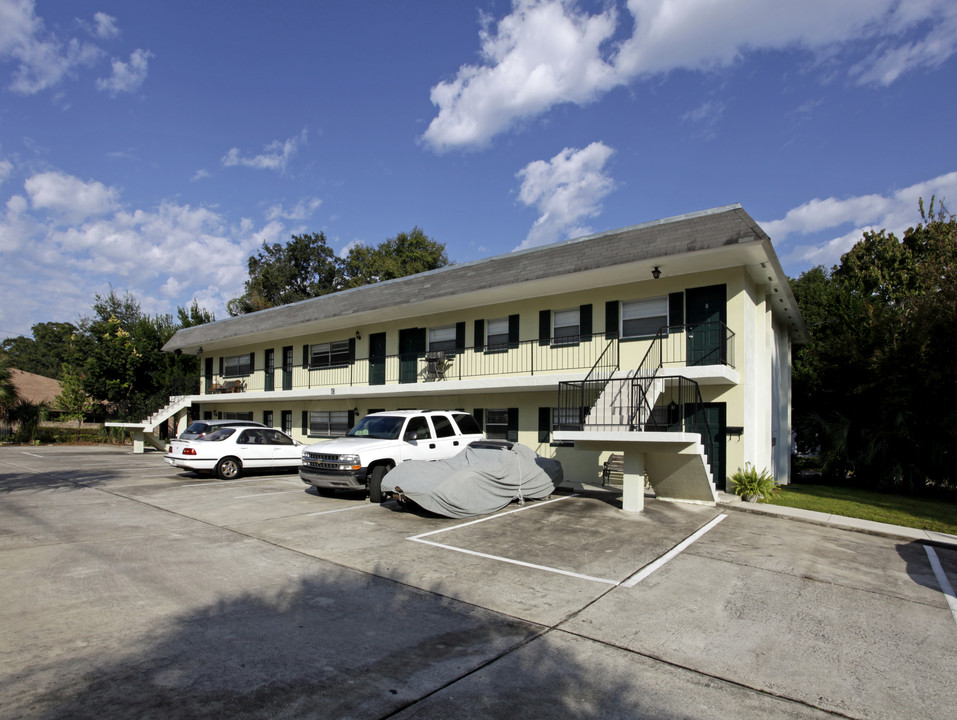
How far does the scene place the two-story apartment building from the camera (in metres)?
12.1

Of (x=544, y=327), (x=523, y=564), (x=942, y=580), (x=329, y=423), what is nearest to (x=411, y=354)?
(x=544, y=327)

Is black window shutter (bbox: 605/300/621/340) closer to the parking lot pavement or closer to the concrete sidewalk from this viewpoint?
the concrete sidewalk

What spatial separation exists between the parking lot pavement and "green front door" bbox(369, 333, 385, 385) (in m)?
11.3

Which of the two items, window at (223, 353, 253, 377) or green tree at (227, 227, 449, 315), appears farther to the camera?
green tree at (227, 227, 449, 315)

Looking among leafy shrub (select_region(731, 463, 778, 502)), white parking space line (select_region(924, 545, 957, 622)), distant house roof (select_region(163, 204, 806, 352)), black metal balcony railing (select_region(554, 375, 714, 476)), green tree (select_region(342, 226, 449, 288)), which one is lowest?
white parking space line (select_region(924, 545, 957, 622))

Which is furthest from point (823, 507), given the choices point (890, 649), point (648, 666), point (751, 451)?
point (648, 666)

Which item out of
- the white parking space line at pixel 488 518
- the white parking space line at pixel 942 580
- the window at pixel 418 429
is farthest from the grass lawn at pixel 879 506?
the window at pixel 418 429

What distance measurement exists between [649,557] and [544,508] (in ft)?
12.6

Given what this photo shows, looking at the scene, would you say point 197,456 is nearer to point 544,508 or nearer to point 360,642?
point 544,508

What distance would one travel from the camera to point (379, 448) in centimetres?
1200

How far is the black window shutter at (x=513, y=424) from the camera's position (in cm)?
1675

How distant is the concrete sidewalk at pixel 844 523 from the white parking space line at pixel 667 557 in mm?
1769

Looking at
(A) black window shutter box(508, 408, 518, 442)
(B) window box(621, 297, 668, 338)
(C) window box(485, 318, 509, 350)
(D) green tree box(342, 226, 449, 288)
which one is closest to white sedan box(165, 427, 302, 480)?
(A) black window shutter box(508, 408, 518, 442)

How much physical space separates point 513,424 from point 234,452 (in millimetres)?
8219
